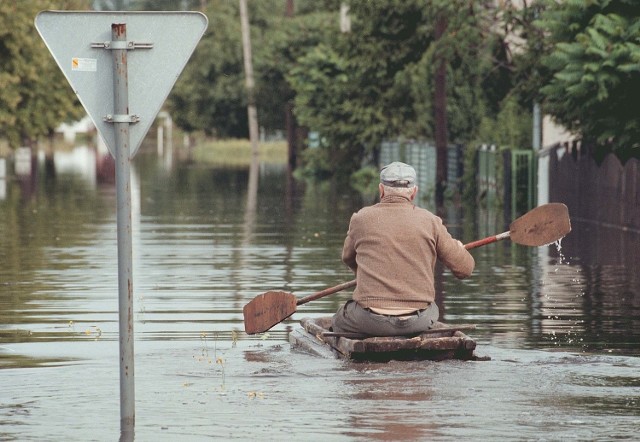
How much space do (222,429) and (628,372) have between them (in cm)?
333

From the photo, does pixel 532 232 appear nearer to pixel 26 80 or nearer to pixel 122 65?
pixel 122 65

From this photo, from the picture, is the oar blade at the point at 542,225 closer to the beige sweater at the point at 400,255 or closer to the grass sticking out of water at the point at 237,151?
the beige sweater at the point at 400,255

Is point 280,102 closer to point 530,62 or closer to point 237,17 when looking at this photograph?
point 237,17

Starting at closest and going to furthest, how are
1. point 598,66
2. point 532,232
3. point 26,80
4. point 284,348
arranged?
point 532,232, point 284,348, point 598,66, point 26,80

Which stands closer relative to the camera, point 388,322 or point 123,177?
point 123,177

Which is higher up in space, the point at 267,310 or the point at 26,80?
the point at 26,80

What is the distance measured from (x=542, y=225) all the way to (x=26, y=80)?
53938 millimetres

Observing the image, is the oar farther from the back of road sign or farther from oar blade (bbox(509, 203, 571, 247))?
the back of road sign

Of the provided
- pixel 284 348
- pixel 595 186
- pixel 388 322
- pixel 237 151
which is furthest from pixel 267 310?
pixel 237 151

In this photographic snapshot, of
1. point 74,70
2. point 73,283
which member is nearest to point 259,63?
point 73,283

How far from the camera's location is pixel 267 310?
40.6 ft

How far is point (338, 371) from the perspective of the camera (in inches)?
433

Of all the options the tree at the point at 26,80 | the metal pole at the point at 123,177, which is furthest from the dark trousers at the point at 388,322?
the tree at the point at 26,80

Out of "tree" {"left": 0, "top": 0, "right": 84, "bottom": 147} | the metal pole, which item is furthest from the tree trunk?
the metal pole
